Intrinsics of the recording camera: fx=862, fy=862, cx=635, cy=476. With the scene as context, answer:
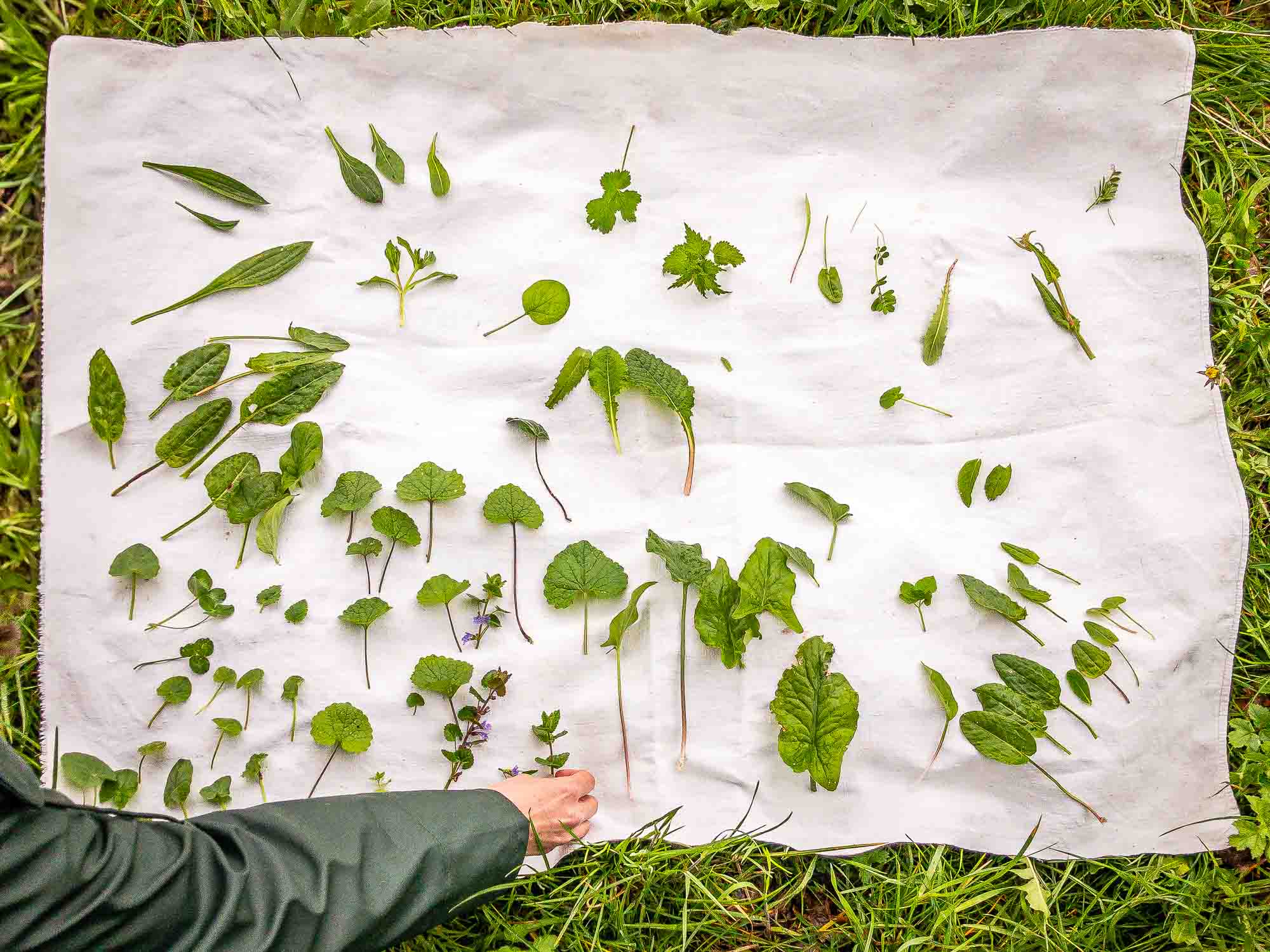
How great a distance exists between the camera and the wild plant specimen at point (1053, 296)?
127 cm

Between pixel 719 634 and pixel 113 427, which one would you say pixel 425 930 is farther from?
pixel 113 427

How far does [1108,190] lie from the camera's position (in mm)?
1282

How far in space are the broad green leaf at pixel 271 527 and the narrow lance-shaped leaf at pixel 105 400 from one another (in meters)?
0.25

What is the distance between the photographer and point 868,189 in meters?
1.29

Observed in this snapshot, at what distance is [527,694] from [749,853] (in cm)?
39

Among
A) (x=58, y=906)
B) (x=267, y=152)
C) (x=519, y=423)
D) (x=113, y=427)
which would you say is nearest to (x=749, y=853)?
(x=519, y=423)

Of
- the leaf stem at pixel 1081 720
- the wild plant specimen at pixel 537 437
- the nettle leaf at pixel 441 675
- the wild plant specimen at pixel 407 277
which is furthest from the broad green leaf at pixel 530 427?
the leaf stem at pixel 1081 720

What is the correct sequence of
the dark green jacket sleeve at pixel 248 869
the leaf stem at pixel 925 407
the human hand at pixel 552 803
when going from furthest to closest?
the leaf stem at pixel 925 407 → the human hand at pixel 552 803 → the dark green jacket sleeve at pixel 248 869

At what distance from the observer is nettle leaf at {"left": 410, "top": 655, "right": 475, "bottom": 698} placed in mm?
1190

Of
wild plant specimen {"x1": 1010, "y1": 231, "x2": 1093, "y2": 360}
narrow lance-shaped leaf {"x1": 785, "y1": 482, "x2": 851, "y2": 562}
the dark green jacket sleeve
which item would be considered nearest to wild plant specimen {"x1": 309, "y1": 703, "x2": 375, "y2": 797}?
the dark green jacket sleeve

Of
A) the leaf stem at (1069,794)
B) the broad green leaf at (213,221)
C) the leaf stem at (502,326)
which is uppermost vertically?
the broad green leaf at (213,221)

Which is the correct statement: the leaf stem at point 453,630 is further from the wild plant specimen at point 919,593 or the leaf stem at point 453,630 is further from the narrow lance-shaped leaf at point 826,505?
the wild plant specimen at point 919,593

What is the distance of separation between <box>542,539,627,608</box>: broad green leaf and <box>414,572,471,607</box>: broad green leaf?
13 cm

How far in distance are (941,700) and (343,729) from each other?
2.76ft
